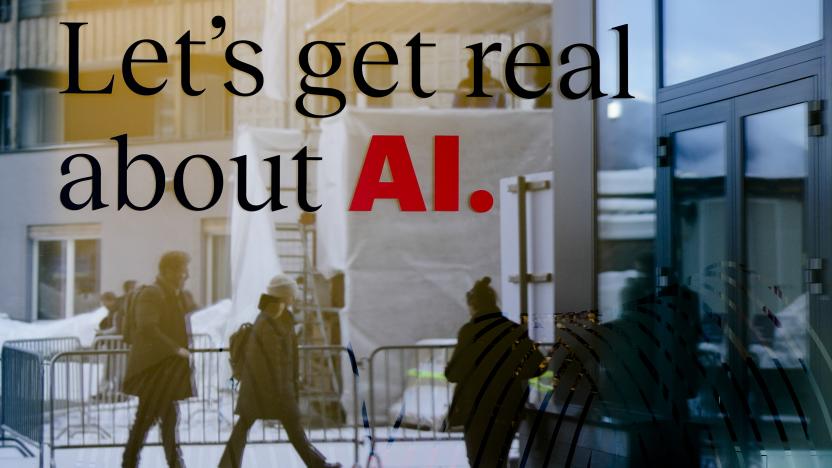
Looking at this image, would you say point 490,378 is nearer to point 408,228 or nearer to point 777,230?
point 408,228

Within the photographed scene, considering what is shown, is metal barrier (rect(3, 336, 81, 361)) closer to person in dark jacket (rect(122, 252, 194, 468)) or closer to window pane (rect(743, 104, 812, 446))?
person in dark jacket (rect(122, 252, 194, 468))

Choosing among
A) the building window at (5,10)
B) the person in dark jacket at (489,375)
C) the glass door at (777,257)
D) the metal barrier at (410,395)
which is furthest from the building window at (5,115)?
the glass door at (777,257)

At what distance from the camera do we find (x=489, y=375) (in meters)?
3.25

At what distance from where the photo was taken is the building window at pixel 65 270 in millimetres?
3096

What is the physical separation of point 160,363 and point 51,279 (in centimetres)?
39

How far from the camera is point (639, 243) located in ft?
10.8

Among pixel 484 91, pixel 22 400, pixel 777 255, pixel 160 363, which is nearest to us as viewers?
pixel 777 255

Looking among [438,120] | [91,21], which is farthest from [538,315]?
[91,21]

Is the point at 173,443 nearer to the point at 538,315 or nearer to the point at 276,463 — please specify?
the point at 276,463

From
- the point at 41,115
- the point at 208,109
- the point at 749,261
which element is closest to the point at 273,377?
the point at 208,109

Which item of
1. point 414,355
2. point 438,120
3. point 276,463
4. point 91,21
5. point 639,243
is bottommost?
point 276,463

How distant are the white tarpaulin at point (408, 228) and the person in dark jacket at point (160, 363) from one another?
0.43 meters

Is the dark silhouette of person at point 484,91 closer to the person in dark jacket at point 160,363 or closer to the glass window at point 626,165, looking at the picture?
the glass window at point 626,165

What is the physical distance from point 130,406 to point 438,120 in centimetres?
116
